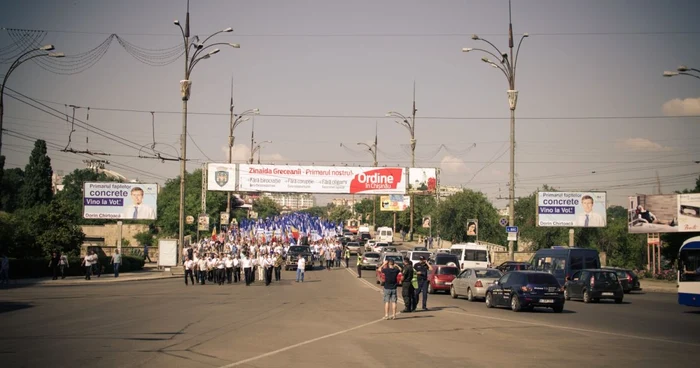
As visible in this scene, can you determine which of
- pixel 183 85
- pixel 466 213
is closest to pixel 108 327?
pixel 183 85

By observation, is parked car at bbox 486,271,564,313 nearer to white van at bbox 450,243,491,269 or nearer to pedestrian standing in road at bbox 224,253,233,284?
white van at bbox 450,243,491,269

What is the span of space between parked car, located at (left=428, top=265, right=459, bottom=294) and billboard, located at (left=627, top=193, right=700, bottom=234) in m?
28.1

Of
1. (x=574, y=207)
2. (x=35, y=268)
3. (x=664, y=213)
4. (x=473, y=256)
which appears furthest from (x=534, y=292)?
(x=664, y=213)

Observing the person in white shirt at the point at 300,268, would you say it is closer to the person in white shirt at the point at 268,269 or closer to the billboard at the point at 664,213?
the person in white shirt at the point at 268,269

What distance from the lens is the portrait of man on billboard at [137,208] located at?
55.2 m

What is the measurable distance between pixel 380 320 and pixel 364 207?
6357 inches

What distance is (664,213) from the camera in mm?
56875

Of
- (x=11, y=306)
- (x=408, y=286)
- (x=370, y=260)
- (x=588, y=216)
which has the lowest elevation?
(x=11, y=306)

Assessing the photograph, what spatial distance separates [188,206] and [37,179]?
65.3ft

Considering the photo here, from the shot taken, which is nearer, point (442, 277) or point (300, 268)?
point (442, 277)

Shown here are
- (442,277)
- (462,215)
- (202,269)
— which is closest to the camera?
(442,277)

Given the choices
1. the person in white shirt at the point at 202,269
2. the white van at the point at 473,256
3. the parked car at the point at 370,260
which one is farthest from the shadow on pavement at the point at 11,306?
the parked car at the point at 370,260

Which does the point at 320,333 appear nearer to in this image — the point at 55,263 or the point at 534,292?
the point at 534,292

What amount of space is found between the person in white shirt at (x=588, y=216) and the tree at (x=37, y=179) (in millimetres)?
66220
